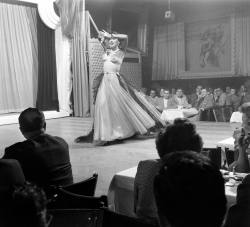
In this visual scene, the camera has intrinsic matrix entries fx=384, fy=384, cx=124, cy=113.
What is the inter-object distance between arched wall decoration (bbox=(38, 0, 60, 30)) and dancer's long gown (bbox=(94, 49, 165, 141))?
3883 millimetres

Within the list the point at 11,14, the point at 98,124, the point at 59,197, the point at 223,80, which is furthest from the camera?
the point at 223,80

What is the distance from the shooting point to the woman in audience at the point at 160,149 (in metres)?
1.44

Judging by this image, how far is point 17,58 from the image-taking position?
341 inches

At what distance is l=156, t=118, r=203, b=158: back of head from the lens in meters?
1.43

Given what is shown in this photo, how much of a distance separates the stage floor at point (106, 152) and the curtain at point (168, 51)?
3104 mm

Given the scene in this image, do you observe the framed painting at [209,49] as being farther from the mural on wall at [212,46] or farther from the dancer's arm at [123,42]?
the dancer's arm at [123,42]

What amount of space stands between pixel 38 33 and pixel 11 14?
2.53 ft

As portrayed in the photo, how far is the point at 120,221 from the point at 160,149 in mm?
335

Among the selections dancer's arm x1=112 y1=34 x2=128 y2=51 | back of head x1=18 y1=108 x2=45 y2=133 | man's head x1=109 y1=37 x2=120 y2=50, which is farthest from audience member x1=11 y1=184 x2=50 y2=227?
dancer's arm x1=112 y1=34 x2=128 y2=51

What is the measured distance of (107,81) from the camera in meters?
5.46

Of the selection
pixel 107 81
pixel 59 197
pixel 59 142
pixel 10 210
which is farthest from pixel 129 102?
pixel 10 210

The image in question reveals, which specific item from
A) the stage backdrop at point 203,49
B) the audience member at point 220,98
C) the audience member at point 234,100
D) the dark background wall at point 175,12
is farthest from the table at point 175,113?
the stage backdrop at point 203,49

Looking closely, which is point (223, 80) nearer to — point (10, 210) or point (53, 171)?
point (53, 171)

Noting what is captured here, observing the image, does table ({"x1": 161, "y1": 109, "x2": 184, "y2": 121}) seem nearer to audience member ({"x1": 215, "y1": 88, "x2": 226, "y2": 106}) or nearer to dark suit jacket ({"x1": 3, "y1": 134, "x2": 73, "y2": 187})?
audience member ({"x1": 215, "y1": 88, "x2": 226, "y2": 106})
